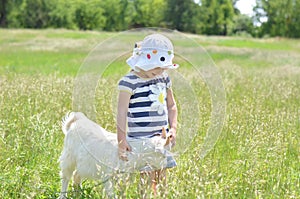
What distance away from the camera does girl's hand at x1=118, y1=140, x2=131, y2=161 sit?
3.45 m

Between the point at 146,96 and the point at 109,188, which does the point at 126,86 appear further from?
the point at 109,188

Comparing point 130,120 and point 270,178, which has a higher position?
point 130,120

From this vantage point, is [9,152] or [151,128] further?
[9,152]

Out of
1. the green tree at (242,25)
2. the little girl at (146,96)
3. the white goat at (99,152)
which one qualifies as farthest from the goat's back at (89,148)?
the green tree at (242,25)

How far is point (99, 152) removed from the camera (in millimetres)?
3510

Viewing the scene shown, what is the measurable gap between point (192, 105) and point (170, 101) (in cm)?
29

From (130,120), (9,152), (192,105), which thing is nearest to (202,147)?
(192,105)

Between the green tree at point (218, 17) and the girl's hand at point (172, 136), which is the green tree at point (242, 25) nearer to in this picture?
the green tree at point (218, 17)

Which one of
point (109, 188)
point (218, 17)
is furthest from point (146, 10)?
point (109, 188)

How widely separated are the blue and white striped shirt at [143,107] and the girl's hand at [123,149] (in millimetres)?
175

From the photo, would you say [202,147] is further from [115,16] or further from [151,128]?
[115,16]

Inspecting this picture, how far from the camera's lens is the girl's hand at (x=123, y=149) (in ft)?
11.3

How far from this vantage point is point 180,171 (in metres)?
3.67

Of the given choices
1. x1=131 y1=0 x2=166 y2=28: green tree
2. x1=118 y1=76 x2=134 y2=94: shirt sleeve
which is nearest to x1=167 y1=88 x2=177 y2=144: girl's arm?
x1=118 y1=76 x2=134 y2=94: shirt sleeve
